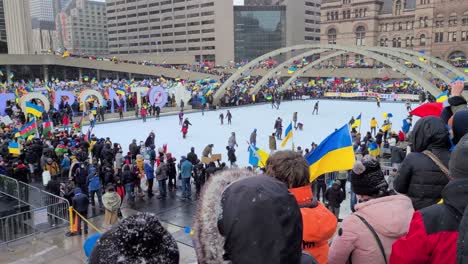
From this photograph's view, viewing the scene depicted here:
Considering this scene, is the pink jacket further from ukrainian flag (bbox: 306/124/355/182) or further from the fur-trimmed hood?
ukrainian flag (bbox: 306/124/355/182)

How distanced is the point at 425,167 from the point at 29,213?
957 cm

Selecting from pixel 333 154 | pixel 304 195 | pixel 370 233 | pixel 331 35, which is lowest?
pixel 333 154

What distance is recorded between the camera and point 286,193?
5.05 feet

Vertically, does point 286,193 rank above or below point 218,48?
below

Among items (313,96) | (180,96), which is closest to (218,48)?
(313,96)

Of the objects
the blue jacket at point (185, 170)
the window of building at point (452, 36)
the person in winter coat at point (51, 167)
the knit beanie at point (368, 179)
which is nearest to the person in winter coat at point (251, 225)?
the knit beanie at point (368, 179)

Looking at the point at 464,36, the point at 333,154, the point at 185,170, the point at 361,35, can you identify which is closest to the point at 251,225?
the point at 333,154

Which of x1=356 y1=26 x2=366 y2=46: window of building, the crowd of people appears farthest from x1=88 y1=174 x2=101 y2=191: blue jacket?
x1=356 y1=26 x2=366 y2=46: window of building

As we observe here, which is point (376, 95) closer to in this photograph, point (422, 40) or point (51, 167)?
point (51, 167)

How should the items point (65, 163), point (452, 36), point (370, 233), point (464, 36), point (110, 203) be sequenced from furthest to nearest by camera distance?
point (452, 36) < point (464, 36) < point (65, 163) < point (110, 203) < point (370, 233)

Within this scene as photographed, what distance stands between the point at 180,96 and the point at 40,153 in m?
19.5

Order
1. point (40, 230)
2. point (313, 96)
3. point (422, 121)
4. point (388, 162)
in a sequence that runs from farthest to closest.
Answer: point (313, 96) → point (388, 162) → point (40, 230) → point (422, 121)

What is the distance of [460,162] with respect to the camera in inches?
75.5

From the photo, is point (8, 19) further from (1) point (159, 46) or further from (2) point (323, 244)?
(2) point (323, 244)
